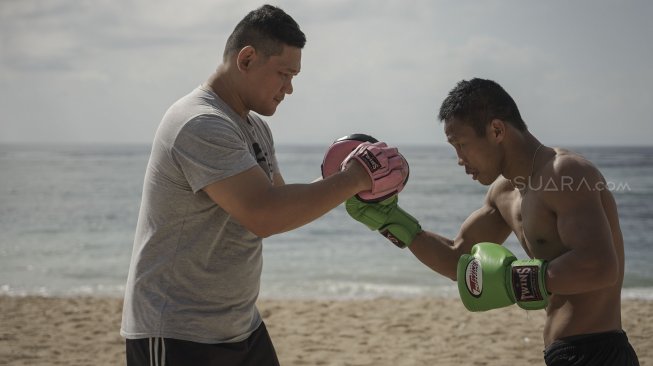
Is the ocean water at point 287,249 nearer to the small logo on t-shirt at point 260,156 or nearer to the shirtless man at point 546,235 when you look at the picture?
the shirtless man at point 546,235

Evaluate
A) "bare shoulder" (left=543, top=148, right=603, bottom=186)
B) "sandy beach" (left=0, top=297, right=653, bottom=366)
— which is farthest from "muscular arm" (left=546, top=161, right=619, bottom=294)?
"sandy beach" (left=0, top=297, right=653, bottom=366)

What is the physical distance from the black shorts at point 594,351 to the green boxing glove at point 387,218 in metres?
0.94

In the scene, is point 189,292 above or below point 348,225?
above

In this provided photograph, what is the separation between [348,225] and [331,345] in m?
11.0

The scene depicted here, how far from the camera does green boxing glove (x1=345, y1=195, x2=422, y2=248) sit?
3.30 meters

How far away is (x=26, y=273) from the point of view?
10.9 m

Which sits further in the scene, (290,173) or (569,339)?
(290,173)

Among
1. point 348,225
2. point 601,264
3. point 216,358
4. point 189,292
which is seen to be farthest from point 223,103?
point 348,225

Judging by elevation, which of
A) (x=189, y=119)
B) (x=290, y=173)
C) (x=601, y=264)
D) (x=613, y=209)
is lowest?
(x=290, y=173)

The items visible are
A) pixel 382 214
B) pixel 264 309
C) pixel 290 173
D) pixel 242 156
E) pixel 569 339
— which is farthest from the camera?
pixel 290 173

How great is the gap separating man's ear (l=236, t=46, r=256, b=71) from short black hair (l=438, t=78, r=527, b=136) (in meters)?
0.88

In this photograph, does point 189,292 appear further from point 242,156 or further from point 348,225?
point 348,225

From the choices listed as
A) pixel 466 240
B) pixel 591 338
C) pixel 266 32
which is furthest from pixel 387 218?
pixel 266 32

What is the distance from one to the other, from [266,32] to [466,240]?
142cm
